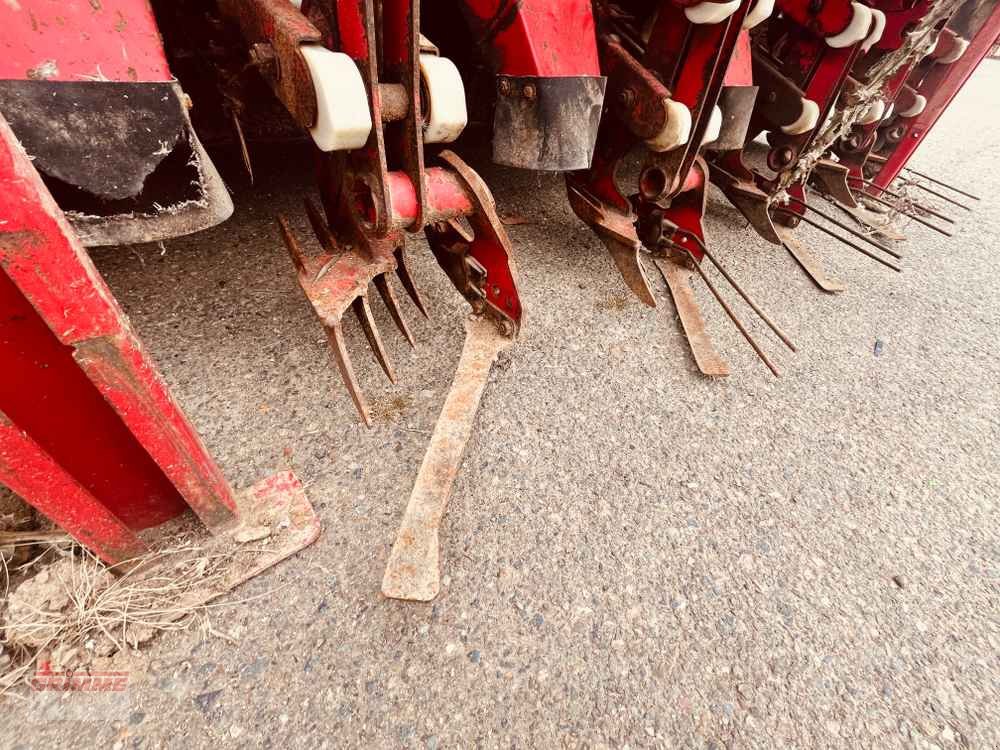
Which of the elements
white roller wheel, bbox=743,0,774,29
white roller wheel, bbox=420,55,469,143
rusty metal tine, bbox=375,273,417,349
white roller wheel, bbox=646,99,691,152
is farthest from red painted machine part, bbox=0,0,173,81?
white roller wheel, bbox=743,0,774,29

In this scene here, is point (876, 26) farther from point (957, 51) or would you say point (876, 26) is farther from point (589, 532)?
point (589, 532)

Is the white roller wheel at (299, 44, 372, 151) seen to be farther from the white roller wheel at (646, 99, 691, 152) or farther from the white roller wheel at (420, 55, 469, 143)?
the white roller wheel at (646, 99, 691, 152)

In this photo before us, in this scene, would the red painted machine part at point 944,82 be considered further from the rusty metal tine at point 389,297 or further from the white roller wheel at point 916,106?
the rusty metal tine at point 389,297

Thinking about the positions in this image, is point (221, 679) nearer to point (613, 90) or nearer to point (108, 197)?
point (108, 197)

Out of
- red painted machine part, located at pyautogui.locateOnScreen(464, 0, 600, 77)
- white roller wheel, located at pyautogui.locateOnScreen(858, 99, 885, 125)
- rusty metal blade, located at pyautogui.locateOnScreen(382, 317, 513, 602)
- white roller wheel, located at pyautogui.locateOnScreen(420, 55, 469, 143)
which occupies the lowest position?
rusty metal blade, located at pyautogui.locateOnScreen(382, 317, 513, 602)

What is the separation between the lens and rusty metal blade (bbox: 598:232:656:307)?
178cm

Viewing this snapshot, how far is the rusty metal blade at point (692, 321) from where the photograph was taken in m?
1.63

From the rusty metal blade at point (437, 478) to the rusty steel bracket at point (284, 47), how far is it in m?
0.71

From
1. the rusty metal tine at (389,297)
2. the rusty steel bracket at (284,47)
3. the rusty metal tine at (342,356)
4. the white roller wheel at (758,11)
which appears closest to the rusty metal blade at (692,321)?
the white roller wheel at (758,11)

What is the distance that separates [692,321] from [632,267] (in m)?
0.31

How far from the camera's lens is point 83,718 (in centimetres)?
79

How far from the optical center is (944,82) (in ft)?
9.53

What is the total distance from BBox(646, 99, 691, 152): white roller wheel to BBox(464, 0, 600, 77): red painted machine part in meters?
0.29

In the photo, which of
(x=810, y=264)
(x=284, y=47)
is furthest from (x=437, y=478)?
(x=810, y=264)
